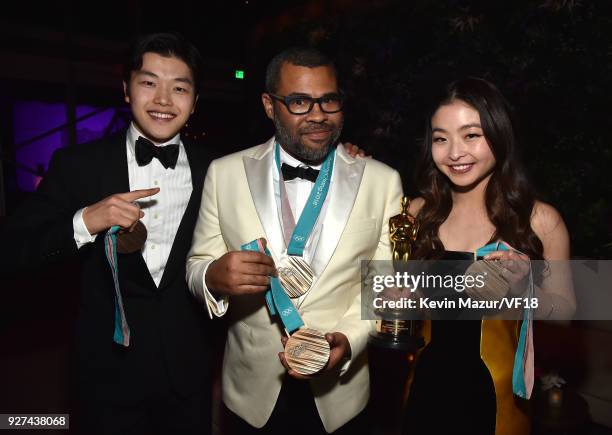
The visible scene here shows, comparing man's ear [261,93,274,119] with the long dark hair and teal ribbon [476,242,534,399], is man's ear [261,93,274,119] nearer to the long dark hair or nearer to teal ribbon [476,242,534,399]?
the long dark hair

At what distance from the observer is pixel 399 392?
12.5ft

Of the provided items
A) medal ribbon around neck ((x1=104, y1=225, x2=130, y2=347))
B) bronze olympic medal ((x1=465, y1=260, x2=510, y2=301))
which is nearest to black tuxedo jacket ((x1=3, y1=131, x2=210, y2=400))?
medal ribbon around neck ((x1=104, y1=225, x2=130, y2=347))

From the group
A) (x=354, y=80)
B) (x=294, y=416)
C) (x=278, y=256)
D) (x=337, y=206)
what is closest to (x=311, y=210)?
(x=337, y=206)

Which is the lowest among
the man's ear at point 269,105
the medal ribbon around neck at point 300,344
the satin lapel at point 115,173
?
the medal ribbon around neck at point 300,344

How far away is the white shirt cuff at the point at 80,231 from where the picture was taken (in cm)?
179

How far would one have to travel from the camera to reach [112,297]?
6.66 feet

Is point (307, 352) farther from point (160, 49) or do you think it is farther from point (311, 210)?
point (160, 49)

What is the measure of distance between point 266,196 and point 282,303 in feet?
1.48

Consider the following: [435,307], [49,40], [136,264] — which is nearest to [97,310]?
[136,264]

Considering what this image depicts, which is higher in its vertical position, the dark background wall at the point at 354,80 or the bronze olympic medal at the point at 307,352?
the dark background wall at the point at 354,80

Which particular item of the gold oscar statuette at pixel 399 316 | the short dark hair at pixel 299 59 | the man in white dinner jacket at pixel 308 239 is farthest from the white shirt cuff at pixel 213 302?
the short dark hair at pixel 299 59

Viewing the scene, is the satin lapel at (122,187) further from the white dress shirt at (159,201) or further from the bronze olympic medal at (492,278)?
the bronze olympic medal at (492,278)

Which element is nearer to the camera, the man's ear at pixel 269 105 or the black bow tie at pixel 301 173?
the black bow tie at pixel 301 173

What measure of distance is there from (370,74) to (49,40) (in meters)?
7.00
